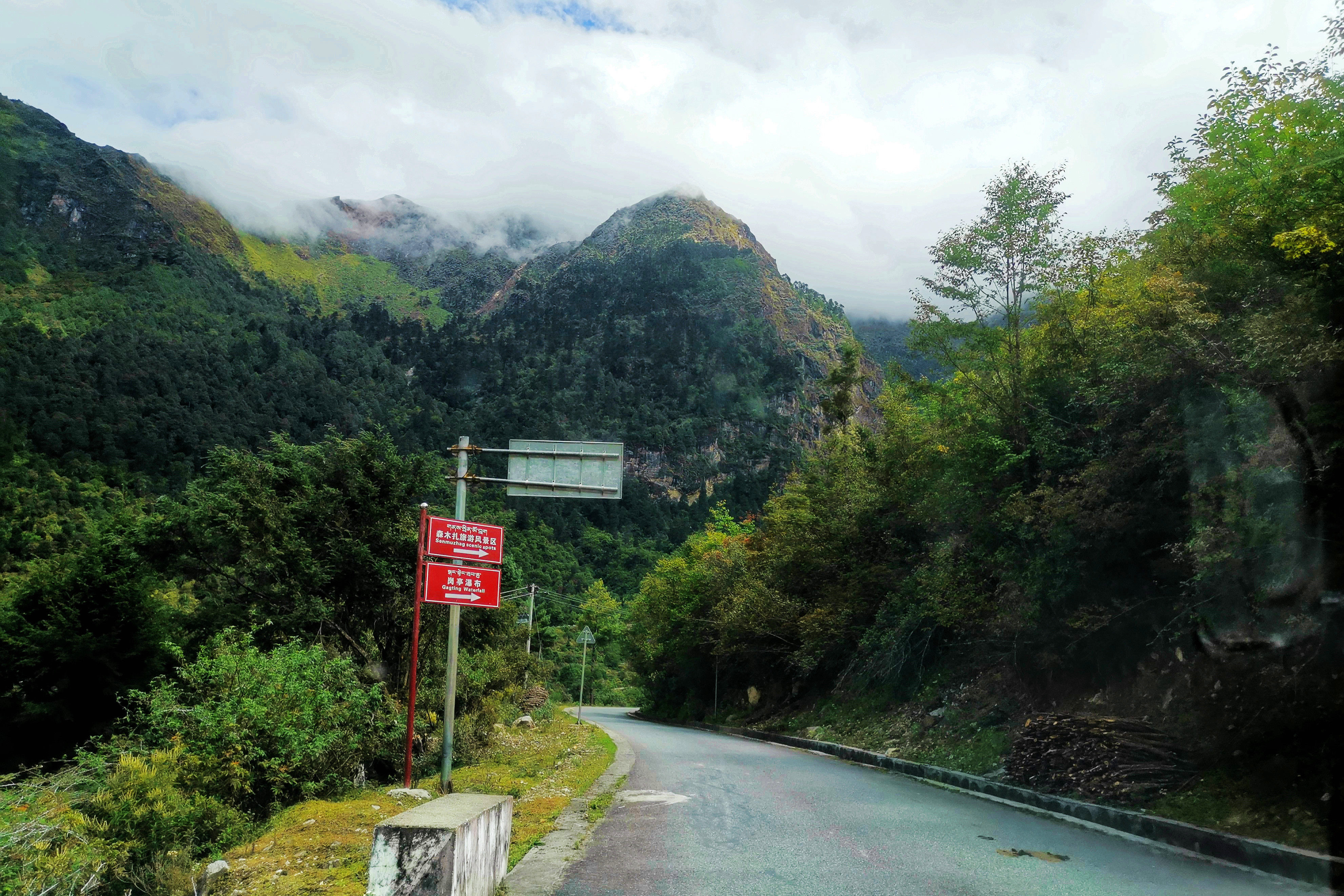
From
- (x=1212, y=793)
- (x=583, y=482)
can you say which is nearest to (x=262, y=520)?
(x=583, y=482)

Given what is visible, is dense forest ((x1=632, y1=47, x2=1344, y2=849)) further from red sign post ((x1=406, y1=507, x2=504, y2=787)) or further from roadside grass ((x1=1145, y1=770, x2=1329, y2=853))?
red sign post ((x1=406, y1=507, x2=504, y2=787))

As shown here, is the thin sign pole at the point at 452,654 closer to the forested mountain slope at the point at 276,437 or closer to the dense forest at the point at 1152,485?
the forested mountain slope at the point at 276,437

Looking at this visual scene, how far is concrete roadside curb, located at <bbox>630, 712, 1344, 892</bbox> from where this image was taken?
6602mm

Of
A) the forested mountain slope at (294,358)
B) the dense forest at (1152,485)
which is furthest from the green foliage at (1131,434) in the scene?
the forested mountain slope at (294,358)

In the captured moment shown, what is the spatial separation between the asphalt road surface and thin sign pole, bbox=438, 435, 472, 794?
82.8 inches

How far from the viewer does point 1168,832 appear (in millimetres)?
8266

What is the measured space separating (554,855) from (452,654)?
12.3 ft

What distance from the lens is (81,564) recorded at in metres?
24.8

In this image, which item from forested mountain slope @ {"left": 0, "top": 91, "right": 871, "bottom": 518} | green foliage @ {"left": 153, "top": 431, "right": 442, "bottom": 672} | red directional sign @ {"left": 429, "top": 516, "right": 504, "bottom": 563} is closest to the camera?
red directional sign @ {"left": 429, "top": 516, "right": 504, "bottom": 563}

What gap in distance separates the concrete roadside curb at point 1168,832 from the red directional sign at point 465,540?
24.0ft

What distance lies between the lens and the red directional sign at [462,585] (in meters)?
10.1

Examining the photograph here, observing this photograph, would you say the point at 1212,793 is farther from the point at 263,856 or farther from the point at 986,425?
the point at 263,856

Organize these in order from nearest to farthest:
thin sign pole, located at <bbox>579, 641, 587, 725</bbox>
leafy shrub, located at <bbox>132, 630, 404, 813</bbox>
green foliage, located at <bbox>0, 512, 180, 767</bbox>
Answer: leafy shrub, located at <bbox>132, 630, 404, 813</bbox> → green foliage, located at <bbox>0, 512, 180, 767</bbox> → thin sign pole, located at <bbox>579, 641, 587, 725</bbox>

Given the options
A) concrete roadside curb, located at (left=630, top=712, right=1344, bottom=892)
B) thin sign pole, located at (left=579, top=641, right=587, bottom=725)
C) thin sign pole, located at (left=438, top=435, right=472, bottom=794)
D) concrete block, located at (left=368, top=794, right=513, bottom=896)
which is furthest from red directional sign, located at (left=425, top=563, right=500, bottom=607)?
thin sign pole, located at (left=579, top=641, right=587, bottom=725)
